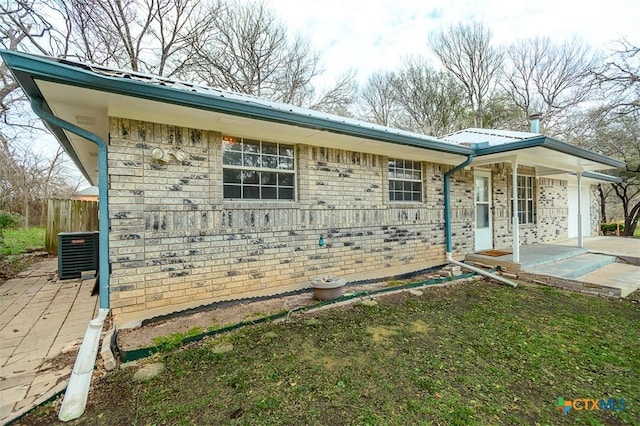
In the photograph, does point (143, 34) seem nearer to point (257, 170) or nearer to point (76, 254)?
point (76, 254)

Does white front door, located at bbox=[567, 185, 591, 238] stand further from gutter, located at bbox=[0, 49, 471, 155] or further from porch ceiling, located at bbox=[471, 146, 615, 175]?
gutter, located at bbox=[0, 49, 471, 155]

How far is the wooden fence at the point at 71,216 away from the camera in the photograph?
27.9 feet

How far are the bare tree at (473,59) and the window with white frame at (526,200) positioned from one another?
9847 mm

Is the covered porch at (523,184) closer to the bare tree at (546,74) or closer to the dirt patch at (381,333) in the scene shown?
the dirt patch at (381,333)

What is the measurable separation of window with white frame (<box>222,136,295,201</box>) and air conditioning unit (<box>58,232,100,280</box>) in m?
3.80

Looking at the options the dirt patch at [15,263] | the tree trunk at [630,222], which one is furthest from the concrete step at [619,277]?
the tree trunk at [630,222]

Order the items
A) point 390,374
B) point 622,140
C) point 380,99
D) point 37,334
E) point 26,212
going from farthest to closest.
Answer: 1. point 380,99
2. point 26,212
3. point 622,140
4. point 37,334
5. point 390,374

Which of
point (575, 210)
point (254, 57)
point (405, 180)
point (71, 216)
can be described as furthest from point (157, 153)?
point (575, 210)

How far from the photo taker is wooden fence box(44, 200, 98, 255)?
8500 mm

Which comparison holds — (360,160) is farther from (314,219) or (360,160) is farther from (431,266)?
(431,266)

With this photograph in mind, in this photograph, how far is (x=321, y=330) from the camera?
3461 mm

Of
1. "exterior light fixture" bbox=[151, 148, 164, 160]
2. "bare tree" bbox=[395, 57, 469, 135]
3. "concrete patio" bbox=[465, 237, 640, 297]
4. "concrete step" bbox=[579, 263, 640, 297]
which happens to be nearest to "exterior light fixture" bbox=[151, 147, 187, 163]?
"exterior light fixture" bbox=[151, 148, 164, 160]

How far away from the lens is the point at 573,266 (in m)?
6.47

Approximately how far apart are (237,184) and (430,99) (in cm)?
1674
